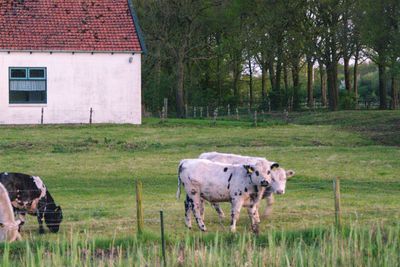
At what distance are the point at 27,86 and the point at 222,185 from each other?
28.7 metres

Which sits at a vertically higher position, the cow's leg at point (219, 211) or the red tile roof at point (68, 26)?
the red tile roof at point (68, 26)

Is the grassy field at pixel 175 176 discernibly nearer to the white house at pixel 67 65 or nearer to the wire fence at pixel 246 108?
the white house at pixel 67 65

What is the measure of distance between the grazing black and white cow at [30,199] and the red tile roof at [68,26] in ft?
90.9

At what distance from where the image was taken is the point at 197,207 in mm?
17875

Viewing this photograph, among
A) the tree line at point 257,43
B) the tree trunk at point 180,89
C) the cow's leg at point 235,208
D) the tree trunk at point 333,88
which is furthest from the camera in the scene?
the tree trunk at point 333,88

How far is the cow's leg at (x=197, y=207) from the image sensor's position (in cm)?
1759

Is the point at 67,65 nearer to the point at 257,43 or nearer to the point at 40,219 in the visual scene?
the point at 257,43

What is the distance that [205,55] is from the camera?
6638 centimetres

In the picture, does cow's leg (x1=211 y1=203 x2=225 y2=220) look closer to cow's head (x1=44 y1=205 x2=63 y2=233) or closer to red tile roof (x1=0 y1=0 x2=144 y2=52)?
cow's head (x1=44 y1=205 x2=63 y2=233)

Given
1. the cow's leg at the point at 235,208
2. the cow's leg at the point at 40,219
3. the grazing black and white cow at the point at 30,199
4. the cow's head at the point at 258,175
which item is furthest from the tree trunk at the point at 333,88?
the cow's leg at the point at 40,219

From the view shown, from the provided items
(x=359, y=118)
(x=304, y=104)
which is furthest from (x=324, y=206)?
(x=304, y=104)

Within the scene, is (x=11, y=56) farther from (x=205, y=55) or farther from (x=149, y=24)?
(x=205, y=55)

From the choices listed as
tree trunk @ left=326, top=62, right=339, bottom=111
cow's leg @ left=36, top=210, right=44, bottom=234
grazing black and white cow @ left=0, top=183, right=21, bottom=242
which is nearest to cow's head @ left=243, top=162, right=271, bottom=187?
cow's leg @ left=36, top=210, right=44, bottom=234

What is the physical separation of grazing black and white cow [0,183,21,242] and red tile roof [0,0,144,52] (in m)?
29.9
